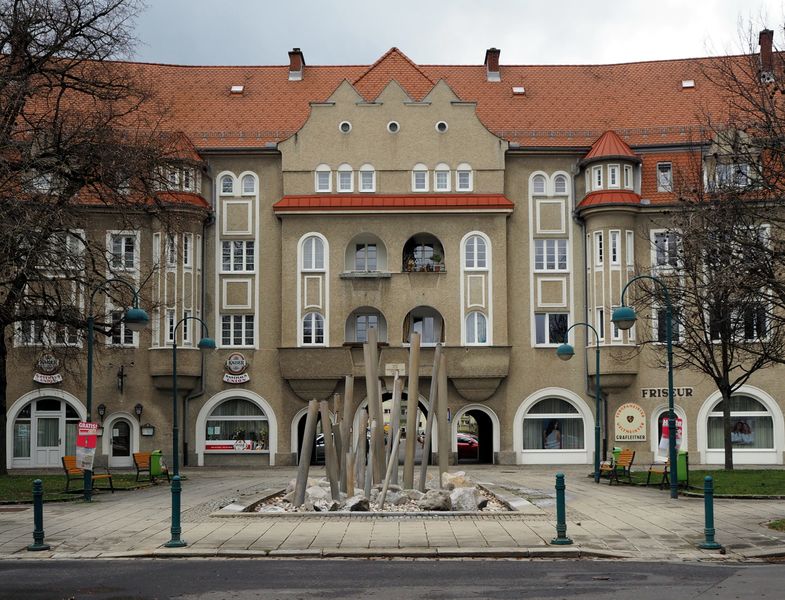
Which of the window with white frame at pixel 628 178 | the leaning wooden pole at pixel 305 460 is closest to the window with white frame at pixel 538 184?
the window with white frame at pixel 628 178

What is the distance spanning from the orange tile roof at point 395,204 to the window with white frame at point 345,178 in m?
0.71

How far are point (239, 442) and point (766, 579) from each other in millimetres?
35012

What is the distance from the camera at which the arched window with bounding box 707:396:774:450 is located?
47250mm

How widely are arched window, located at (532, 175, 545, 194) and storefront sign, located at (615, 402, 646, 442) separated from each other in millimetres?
9820

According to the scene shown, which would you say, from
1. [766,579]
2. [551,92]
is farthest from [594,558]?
[551,92]

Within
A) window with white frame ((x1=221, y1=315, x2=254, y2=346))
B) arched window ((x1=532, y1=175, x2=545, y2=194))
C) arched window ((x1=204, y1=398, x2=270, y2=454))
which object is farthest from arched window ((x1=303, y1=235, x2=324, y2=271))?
arched window ((x1=532, y1=175, x2=545, y2=194))

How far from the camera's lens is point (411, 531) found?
65.8 ft

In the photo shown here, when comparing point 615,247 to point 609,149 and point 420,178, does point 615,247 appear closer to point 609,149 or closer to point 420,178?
point 609,149

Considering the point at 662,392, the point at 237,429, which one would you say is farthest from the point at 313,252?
the point at 662,392

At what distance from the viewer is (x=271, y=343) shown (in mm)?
48281

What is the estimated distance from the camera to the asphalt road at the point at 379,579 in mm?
13766

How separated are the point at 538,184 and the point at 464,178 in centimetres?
334

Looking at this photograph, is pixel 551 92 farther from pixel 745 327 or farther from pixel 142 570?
pixel 142 570

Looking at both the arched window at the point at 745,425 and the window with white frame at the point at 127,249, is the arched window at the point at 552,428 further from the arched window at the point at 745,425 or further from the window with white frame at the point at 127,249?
the window with white frame at the point at 127,249
